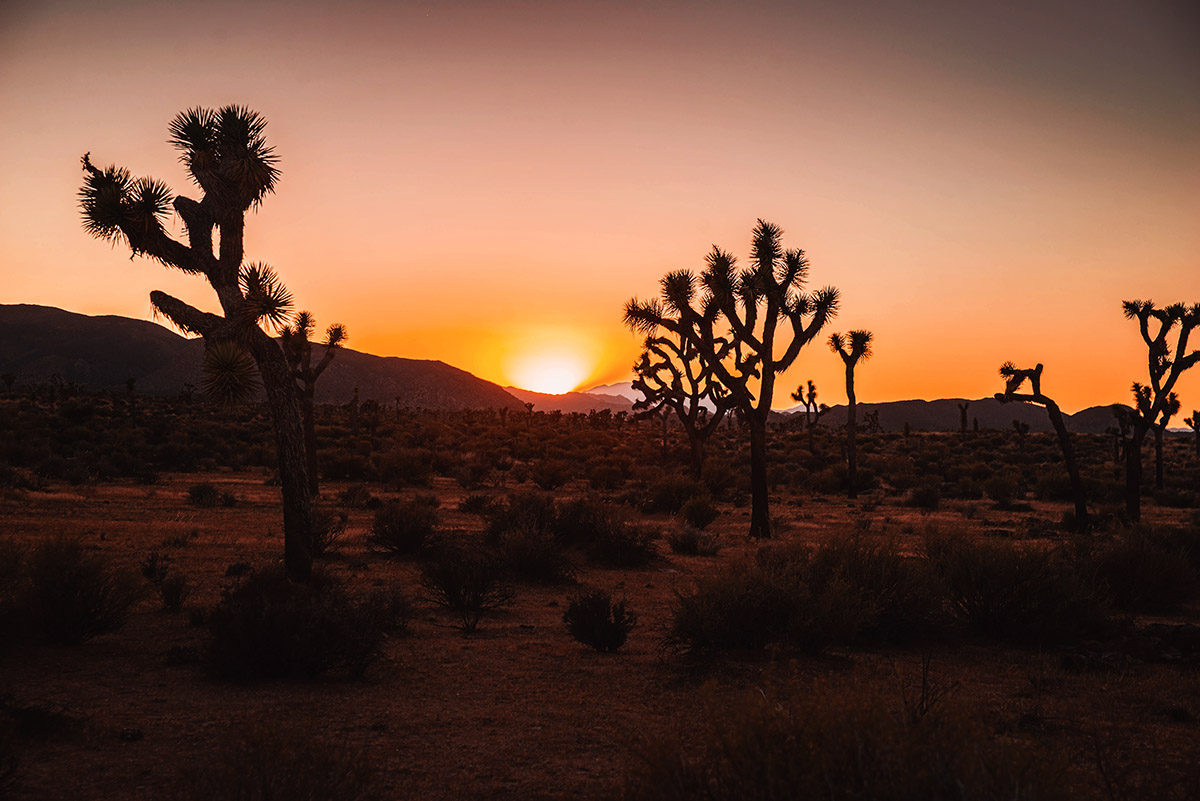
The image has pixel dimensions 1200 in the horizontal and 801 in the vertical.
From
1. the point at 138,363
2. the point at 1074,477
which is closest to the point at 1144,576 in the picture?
the point at 1074,477

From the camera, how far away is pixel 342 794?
371cm

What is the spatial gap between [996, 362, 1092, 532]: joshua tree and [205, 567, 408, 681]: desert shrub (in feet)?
60.2

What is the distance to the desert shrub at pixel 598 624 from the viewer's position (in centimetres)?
867

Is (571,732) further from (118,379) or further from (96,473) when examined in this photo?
(118,379)

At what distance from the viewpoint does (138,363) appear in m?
126

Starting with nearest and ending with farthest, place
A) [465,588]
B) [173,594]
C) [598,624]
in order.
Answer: [598,624] < [173,594] < [465,588]

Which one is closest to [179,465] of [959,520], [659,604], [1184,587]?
[659,604]

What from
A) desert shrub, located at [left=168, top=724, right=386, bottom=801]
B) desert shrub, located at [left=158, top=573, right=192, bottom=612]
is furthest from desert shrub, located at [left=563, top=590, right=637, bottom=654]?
desert shrub, located at [left=158, top=573, right=192, bottom=612]

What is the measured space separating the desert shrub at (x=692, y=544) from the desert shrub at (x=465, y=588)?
554 centimetres

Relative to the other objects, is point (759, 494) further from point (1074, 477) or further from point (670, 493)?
point (1074, 477)

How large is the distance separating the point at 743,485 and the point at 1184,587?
804 inches

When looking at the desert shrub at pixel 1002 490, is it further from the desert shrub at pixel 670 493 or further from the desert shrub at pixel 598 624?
the desert shrub at pixel 598 624

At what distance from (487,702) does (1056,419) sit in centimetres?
1960

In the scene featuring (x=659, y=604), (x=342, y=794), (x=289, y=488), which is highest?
(x=289, y=488)
